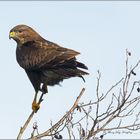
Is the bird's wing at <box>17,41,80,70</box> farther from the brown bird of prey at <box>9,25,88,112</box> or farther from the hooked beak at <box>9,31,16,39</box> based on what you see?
the hooked beak at <box>9,31,16,39</box>

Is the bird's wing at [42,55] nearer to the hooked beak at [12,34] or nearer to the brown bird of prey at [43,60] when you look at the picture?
the brown bird of prey at [43,60]

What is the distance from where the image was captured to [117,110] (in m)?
7.05

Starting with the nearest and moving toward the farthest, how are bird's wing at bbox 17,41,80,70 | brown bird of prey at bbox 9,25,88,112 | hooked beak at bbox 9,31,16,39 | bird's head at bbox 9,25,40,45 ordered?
brown bird of prey at bbox 9,25,88,112 → bird's wing at bbox 17,41,80,70 → hooked beak at bbox 9,31,16,39 → bird's head at bbox 9,25,40,45

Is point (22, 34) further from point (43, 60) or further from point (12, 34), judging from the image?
point (43, 60)

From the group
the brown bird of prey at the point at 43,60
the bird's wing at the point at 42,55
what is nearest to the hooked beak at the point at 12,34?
the brown bird of prey at the point at 43,60

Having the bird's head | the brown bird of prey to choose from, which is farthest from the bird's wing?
the bird's head

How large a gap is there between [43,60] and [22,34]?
Answer: 163 cm

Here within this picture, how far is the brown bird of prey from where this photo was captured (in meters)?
8.68

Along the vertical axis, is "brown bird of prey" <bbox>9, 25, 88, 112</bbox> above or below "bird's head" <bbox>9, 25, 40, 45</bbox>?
below

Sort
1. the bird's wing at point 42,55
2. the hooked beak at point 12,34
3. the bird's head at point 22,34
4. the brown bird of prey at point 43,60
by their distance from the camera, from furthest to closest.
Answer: the bird's head at point 22,34 < the hooked beak at point 12,34 < the bird's wing at point 42,55 < the brown bird of prey at point 43,60

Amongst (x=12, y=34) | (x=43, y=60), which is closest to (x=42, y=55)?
(x=43, y=60)

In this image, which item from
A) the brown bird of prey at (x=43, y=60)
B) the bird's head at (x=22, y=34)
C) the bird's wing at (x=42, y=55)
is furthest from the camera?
the bird's head at (x=22, y=34)

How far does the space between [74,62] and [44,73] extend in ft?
2.78

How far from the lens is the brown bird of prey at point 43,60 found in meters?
8.68
